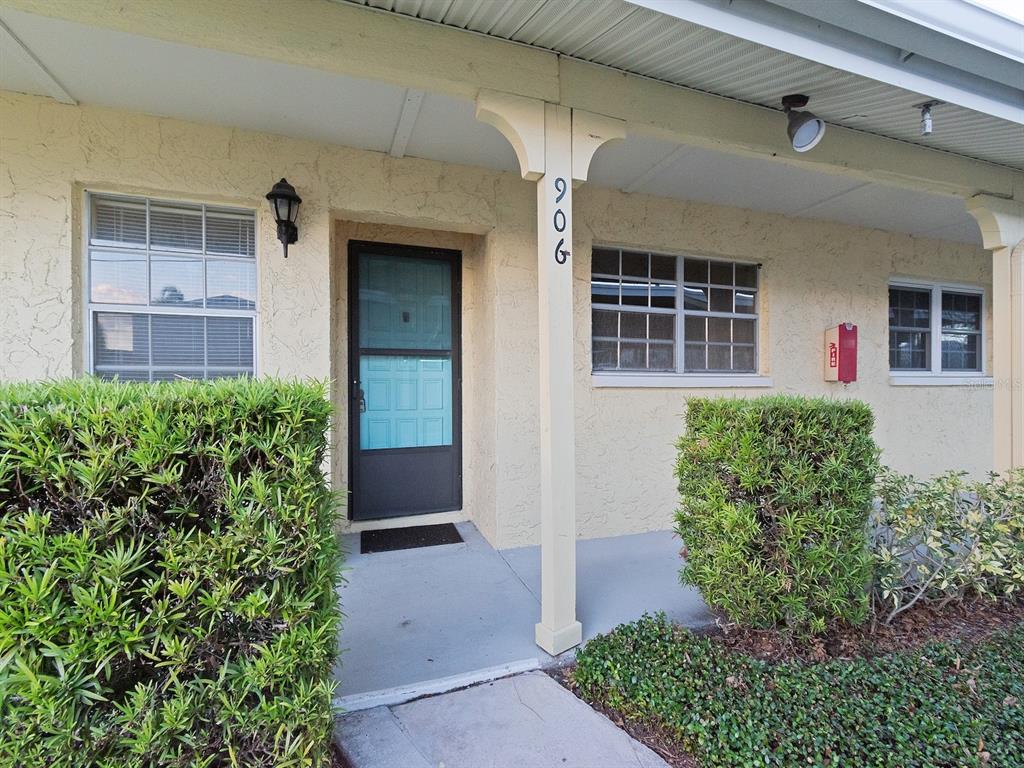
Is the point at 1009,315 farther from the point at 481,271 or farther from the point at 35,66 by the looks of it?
the point at 35,66

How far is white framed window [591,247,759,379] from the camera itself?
14.8 ft

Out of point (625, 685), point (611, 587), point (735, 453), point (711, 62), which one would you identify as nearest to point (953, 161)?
point (711, 62)

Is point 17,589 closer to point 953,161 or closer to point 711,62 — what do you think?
point 711,62

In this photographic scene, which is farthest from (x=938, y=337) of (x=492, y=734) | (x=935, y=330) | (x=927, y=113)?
(x=492, y=734)

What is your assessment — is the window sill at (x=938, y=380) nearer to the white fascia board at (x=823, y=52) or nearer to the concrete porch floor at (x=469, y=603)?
the white fascia board at (x=823, y=52)

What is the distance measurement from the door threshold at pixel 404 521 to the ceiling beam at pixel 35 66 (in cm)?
353

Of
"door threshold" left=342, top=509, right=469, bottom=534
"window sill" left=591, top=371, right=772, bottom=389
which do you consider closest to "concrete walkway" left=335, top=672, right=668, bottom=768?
"door threshold" left=342, top=509, right=469, bottom=534

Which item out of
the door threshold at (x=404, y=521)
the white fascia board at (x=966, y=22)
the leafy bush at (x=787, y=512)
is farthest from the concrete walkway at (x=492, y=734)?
the white fascia board at (x=966, y=22)

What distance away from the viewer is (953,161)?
3.72 meters

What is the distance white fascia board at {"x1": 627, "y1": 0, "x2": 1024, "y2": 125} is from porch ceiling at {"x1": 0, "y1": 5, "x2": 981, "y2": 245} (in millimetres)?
833

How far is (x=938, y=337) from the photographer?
5996mm

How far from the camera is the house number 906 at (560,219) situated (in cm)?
261

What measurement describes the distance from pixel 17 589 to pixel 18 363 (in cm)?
256

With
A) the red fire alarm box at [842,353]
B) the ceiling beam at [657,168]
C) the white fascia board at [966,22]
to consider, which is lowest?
the red fire alarm box at [842,353]
